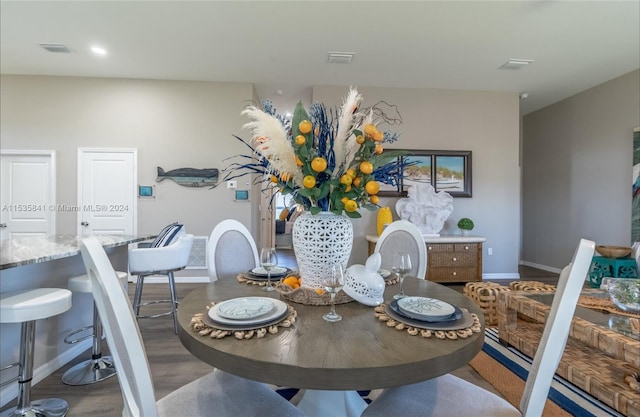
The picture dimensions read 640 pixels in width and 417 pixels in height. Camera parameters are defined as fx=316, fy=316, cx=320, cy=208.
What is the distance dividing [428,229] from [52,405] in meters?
4.31

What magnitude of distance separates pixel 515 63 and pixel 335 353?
15.2 feet

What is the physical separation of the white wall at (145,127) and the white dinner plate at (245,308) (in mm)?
3781

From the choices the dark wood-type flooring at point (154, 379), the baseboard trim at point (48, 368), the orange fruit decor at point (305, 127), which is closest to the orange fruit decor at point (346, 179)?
the orange fruit decor at point (305, 127)

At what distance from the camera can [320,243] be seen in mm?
1284

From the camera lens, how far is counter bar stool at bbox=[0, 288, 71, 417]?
1.53m

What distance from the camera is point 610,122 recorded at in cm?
457

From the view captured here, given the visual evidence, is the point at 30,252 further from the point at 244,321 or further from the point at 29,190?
the point at 29,190

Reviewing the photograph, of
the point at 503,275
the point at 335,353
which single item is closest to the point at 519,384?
the point at 335,353

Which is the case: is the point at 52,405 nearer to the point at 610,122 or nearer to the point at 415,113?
the point at 415,113

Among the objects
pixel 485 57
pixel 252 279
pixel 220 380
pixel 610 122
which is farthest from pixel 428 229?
pixel 220 380

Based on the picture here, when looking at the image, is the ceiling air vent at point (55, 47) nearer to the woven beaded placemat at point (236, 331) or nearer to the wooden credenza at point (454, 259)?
the woven beaded placemat at point (236, 331)

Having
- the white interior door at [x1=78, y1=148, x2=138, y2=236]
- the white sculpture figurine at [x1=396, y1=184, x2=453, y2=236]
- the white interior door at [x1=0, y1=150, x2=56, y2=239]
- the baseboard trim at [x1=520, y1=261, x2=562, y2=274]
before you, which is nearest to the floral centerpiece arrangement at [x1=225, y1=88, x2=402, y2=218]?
the white sculpture figurine at [x1=396, y1=184, x2=453, y2=236]

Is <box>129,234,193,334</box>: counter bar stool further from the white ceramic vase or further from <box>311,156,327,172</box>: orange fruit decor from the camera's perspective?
<box>311,156,327,172</box>: orange fruit decor

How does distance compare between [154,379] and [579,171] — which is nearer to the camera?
[154,379]
